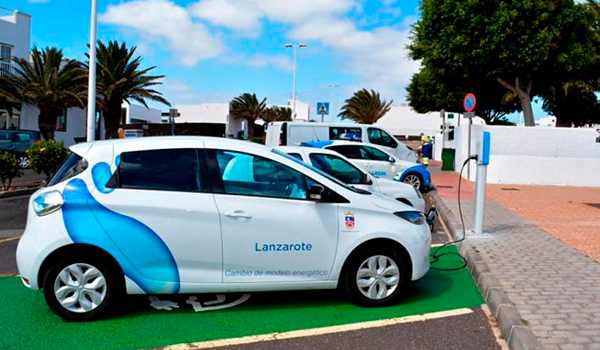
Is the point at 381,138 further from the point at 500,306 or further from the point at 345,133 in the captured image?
the point at 500,306

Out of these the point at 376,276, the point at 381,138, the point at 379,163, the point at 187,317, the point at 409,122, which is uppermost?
the point at 409,122

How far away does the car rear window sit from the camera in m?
4.59

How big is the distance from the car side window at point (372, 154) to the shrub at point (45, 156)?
29.0 feet

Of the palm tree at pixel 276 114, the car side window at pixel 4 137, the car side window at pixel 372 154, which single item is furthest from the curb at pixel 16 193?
the palm tree at pixel 276 114

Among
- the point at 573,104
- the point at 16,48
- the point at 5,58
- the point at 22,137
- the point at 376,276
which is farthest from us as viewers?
the point at 573,104

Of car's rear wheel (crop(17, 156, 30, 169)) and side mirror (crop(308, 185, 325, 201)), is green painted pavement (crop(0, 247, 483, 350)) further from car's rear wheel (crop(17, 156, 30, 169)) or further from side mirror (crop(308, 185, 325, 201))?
car's rear wheel (crop(17, 156, 30, 169))

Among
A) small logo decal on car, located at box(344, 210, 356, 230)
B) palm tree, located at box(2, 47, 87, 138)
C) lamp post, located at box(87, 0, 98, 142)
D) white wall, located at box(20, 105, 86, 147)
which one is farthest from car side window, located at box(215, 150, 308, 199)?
white wall, located at box(20, 105, 86, 147)

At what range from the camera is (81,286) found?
4414 millimetres

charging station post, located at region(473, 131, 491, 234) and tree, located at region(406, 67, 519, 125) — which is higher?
tree, located at region(406, 67, 519, 125)

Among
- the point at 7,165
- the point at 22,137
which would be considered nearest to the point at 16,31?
the point at 22,137

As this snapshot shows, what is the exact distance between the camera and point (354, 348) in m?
4.04

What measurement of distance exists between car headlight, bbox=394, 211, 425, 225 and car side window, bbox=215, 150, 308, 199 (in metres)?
1.01

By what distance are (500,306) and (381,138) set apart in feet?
49.2

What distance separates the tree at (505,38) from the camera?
22.7 meters
